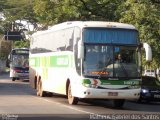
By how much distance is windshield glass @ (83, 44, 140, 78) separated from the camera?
19656mm

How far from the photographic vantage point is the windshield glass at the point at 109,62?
19.7 meters

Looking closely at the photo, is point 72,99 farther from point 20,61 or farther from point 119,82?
point 20,61

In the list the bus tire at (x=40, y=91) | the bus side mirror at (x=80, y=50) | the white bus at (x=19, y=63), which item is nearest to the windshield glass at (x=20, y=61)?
the white bus at (x=19, y=63)

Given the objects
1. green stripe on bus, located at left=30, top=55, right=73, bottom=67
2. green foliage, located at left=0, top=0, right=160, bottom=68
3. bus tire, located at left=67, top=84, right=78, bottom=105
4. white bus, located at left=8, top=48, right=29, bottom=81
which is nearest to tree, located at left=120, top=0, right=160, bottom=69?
green foliage, located at left=0, top=0, right=160, bottom=68

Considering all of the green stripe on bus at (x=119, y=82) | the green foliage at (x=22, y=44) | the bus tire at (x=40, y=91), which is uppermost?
the green foliage at (x=22, y=44)

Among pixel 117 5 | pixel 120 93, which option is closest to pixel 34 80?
pixel 117 5

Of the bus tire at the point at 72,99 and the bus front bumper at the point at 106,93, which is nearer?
the bus front bumper at the point at 106,93

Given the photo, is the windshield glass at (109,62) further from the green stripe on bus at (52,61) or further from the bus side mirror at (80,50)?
the green stripe on bus at (52,61)

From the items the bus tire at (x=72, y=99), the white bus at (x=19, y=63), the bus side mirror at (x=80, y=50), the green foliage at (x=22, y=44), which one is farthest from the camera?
the green foliage at (x=22, y=44)

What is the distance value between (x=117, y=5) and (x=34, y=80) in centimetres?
870

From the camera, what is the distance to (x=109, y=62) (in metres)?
19.8

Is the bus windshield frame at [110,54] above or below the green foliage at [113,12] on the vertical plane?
below

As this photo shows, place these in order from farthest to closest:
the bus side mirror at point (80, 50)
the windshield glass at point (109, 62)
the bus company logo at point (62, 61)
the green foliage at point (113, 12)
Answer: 1. the green foliage at point (113, 12)
2. the bus company logo at point (62, 61)
3. the windshield glass at point (109, 62)
4. the bus side mirror at point (80, 50)

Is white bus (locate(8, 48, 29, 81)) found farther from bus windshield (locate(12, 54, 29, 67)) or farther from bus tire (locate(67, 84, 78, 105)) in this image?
bus tire (locate(67, 84, 78, 105))
